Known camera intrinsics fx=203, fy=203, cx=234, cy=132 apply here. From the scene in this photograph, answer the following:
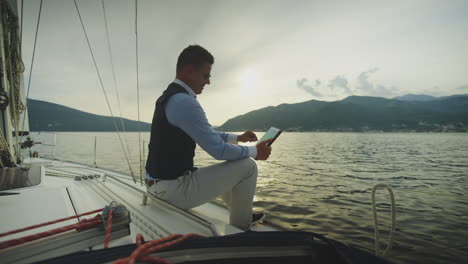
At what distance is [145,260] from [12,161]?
3.13m

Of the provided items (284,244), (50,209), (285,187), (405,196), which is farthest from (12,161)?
(405,196)

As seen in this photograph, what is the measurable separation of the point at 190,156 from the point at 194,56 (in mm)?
782

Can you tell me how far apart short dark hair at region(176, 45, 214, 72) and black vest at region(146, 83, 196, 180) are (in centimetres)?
26

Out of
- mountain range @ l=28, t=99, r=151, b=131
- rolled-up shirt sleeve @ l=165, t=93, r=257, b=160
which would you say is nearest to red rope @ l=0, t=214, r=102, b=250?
rolled-up shirt sleeve @ l=165, t=93, r=257, b=160

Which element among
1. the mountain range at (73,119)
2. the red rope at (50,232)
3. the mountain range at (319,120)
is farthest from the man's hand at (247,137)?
the mountain range at (73,119)

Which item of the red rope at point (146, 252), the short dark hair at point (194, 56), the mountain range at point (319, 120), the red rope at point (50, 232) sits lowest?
the red rope at point (50, 232)

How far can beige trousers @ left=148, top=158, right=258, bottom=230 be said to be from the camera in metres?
1.45

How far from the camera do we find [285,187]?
208 inches

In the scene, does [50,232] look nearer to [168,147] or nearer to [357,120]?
[168,147]

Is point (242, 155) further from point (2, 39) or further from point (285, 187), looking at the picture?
point (285, 187)

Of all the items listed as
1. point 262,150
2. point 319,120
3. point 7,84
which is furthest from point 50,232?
point 319,120

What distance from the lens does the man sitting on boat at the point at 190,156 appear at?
1.35m

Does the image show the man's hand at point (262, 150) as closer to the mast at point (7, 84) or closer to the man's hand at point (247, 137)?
the man's hand at point (247, 137)

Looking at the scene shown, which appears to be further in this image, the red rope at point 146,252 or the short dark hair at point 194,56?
the short dark hair at point 194,56
